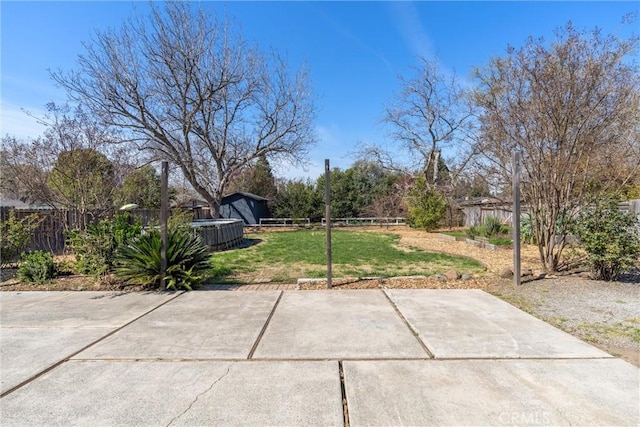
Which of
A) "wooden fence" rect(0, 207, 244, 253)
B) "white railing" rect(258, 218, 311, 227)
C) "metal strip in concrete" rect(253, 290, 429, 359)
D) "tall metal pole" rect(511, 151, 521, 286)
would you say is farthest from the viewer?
"white railing" rect(258, 218, 311, 227)

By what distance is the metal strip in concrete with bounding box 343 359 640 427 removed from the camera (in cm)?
212

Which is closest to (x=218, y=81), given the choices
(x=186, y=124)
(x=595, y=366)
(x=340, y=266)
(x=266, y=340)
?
(x=186, y=124)

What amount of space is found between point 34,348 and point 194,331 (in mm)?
1468

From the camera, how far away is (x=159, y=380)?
263 centimetres

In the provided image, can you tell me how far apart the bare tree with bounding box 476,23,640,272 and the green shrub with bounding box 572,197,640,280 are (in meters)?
0.46

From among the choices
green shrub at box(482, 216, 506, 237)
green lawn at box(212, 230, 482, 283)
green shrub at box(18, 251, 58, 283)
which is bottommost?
green lawn at box(212, 230, 482, 283)

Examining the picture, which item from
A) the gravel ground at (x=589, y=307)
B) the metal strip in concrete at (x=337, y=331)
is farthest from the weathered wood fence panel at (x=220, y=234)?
the gravel ground at (x=589, y=307)

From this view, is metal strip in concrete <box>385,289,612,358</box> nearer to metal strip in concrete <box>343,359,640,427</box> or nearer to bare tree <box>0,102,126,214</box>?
metal strip in concrete <box>343,359,640,427</box>

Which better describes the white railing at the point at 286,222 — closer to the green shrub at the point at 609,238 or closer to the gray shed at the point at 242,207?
the gray shed at the point at 242,207

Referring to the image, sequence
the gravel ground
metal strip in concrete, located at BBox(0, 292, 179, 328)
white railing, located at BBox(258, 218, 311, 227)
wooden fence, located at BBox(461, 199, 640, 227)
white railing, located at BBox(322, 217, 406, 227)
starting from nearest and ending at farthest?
the gravel ground
metal strip in concrete, located at BBox(0, 292, 179, 328)
wooden fence, located at BBox(461, 199, 640, 227)
white railing, located at BBox(322, 217, 406, 227)
white railing, located at BBox(258, 218, 311, 227)

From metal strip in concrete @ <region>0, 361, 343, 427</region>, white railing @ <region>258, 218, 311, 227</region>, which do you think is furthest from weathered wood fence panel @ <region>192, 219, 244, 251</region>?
white railing @ <region>258, 218, 311, 227</region>

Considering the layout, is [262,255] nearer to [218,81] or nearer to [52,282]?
[52,282]

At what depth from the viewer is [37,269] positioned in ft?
20.7

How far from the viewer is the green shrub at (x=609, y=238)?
566cm
